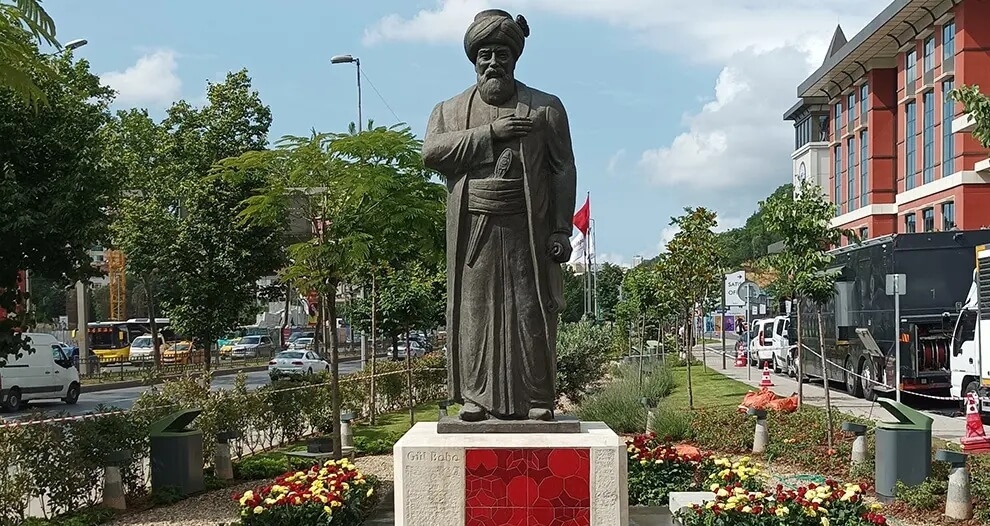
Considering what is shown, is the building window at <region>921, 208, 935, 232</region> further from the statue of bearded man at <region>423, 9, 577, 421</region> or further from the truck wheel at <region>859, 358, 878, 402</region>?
the statue of bearded man at <region>423, 9, 577, 421</region>

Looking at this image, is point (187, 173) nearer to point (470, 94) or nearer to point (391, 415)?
point (391, 415)

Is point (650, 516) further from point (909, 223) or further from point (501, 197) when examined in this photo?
point (909, 223)

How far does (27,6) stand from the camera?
6.79 m

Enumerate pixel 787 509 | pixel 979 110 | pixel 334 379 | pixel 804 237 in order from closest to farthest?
1. pixel 787 509
2. pixel 979 110
3. pixel 334 379
4. pixel 804 237

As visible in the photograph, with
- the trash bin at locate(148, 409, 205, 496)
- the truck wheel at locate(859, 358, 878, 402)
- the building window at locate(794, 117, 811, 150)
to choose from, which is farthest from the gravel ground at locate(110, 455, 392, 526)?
the building window at locate(794, 117, 811, 150)

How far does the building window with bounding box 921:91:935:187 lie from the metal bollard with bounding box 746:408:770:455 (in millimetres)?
28994

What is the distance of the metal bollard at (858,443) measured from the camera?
40.9ft

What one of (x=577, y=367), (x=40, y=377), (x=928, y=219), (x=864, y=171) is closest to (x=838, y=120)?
(x=864, y=171)

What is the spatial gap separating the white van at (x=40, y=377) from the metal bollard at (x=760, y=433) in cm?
1892

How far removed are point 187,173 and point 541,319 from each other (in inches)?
892

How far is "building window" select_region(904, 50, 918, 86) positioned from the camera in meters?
41.7

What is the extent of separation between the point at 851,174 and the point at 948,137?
15.3 metres

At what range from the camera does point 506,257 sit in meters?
7.04

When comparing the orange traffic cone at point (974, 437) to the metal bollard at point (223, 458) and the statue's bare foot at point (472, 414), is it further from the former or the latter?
the metal bollard at point (223, 458)
